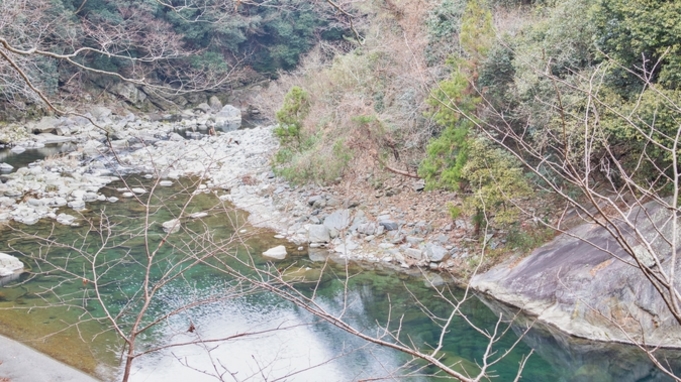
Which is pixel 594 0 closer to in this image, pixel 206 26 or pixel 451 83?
pixel 451 83

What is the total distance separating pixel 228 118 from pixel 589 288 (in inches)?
894

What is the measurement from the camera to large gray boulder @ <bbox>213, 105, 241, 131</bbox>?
25000mm

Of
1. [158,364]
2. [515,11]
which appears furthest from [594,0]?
[158,364]

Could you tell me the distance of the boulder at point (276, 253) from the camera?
9876 mm

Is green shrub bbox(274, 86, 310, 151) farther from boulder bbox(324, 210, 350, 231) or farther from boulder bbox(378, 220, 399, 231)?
boulder bbox(378, 220, 399, 231)

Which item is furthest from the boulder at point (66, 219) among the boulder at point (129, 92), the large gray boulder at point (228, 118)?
the boulder at point (129, 92)

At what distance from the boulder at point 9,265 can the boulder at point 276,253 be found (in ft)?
12.7

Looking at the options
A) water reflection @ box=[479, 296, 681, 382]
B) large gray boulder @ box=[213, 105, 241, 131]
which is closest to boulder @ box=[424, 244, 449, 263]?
water reflection @ box=[479, 296, 681, 382]

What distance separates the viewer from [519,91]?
8523 mm

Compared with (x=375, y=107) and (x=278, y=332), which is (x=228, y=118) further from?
(x=278, y=332)

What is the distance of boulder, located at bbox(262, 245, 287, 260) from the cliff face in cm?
336

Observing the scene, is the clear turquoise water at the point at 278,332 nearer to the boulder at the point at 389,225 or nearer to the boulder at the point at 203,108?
the boulder at the point at 389,225

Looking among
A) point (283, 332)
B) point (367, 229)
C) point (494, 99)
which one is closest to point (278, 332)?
point (283, 332)

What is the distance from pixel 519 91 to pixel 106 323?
6698 millimetres
